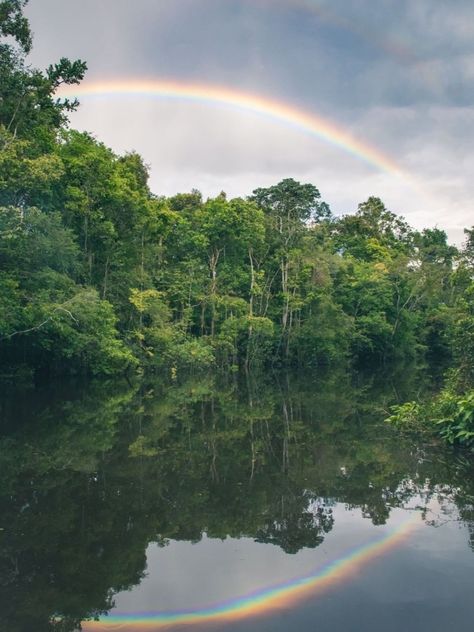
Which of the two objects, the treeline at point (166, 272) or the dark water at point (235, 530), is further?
the treeline at point (166, 272)

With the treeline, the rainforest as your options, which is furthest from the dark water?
the treeline

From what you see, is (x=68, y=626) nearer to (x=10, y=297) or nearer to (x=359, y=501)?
(x=359, y=501)

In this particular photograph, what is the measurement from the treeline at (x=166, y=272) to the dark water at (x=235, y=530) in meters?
4.64

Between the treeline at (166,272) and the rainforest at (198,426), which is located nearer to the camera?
the rainforest at (198,426)

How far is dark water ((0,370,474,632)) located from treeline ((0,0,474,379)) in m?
4.64

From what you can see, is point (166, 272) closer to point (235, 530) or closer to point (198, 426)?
point (198, 426)

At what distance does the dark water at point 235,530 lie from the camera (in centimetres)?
441

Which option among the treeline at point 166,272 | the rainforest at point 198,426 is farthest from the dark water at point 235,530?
the treeline at point 166,272

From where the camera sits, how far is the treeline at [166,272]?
1897 centimetres

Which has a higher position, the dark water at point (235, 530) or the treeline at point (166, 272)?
the treeline at point (166, 272)

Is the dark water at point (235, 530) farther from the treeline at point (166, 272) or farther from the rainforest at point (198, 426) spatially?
the treeline at point (166, 272)

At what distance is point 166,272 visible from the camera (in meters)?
34.4

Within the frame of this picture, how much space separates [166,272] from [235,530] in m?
29.0

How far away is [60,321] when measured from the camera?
21.3 meters
